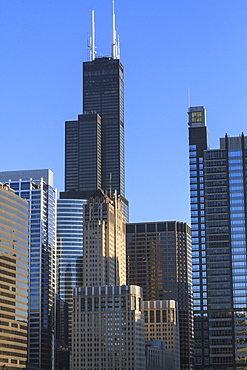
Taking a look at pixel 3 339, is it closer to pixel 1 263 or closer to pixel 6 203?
pixel 1 263

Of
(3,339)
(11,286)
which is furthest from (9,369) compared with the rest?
(11,286)

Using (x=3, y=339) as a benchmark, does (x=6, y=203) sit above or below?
above

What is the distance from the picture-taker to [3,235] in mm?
194625

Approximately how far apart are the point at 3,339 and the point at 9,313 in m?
7.30

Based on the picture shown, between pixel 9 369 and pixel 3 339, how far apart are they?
8120 millimetres

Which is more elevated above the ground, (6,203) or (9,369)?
(6,203)

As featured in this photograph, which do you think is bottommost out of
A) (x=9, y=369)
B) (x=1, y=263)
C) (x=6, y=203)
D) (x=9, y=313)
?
(x=9, y=369)

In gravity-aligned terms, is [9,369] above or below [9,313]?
below

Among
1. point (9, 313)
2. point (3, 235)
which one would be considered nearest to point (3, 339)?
point (9, 313)

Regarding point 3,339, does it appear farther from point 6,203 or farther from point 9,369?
point 6,203

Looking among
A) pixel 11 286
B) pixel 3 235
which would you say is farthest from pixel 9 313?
pixel 3 235

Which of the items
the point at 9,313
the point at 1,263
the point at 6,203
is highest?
the point at 6,203

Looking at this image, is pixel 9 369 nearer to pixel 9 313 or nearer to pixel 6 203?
pixel 9 313

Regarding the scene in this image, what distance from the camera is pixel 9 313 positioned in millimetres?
197250
